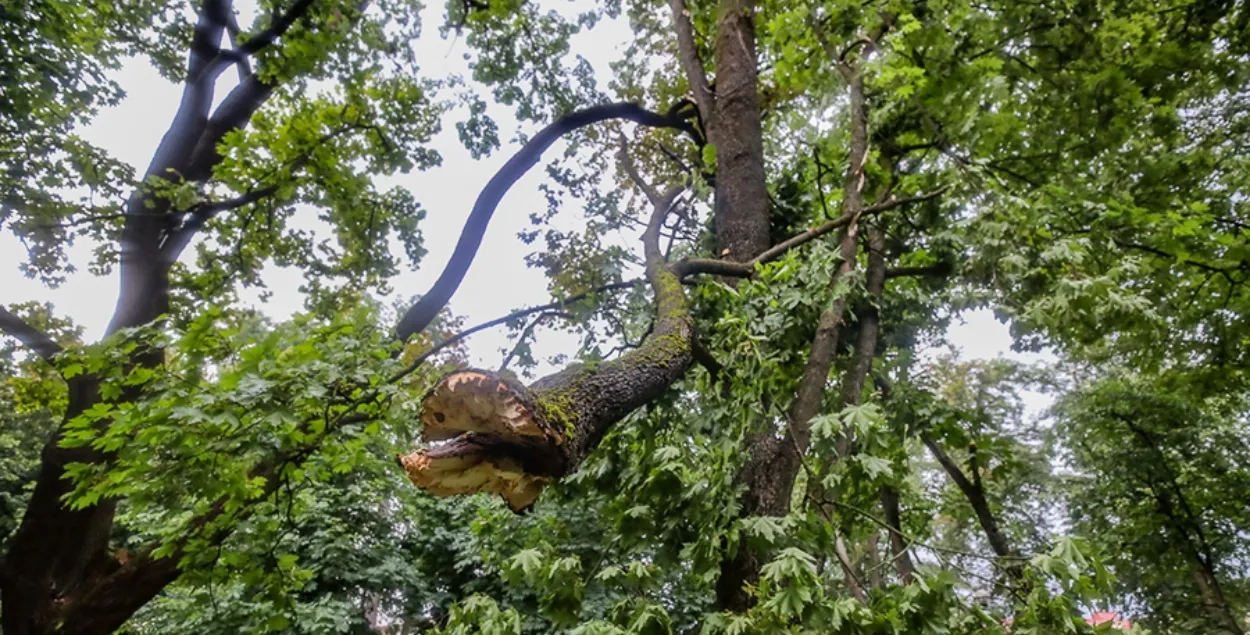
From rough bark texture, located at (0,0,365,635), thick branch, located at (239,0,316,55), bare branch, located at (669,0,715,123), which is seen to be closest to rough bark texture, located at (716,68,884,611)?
bare branch, located at (669,0,715,123)

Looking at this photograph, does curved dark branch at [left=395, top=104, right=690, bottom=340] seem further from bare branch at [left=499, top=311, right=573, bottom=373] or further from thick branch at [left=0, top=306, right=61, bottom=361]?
thick branch at [left=0, top=306, right=61, bottom=361]

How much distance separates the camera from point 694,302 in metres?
3.27

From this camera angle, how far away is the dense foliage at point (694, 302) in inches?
78.6

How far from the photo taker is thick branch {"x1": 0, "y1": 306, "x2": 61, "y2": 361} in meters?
3.55

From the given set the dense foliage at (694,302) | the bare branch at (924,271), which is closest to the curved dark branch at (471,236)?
the dense foliage at (694,302)

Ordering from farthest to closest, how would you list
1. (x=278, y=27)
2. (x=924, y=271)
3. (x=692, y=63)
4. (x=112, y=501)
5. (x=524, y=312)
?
(x=278, y=27) → (x=692, y=63) → (x=112, y=501) → (x=924, y=271) → (x=524, y=312)

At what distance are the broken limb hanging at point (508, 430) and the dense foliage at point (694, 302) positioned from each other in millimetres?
23

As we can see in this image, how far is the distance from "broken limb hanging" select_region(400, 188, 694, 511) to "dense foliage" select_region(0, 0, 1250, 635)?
23 millimetres

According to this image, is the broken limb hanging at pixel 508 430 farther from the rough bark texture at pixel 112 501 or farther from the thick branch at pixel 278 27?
the thick branch at pixel 278 27

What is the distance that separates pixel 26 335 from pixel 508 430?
12.6ft

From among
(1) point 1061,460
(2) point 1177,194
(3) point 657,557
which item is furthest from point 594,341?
(1) point 1061,460

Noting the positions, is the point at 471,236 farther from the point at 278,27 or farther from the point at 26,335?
the point at 26,335

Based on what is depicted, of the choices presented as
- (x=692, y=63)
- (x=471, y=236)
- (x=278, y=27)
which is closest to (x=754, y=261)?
(x=471, y=236)

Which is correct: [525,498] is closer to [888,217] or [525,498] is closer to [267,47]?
[888,217]
